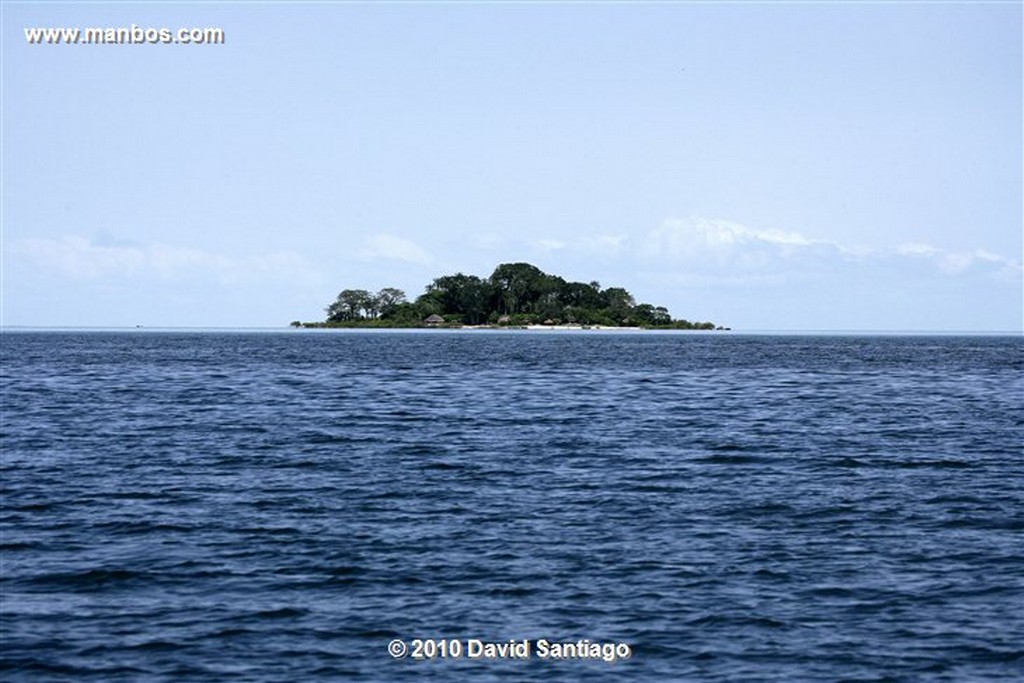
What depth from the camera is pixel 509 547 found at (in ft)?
79.3

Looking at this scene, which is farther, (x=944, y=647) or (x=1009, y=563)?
(x=1009, y=563)

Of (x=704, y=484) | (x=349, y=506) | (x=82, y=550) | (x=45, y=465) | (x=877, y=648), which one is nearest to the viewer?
(x=877, y=648)

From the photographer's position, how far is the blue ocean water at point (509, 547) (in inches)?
690

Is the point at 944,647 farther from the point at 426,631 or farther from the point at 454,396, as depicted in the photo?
the point at 454,396

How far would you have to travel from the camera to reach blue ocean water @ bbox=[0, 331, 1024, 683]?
1752 cm

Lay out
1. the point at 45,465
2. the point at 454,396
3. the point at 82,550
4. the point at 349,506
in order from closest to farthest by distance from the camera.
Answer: the point at 82,550 < the point at 349,506 < the point at 45,465 < the point at 454,396

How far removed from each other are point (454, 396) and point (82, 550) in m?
44.6

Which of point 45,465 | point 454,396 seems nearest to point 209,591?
point 45,465

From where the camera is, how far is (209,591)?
2058 centimetres

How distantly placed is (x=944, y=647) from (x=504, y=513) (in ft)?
40.0

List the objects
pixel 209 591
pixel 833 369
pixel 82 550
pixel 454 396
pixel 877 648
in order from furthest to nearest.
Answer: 1. pixel 833 369
2. pixel 454 396
3. pixel 82 550
4. pixel 209 591
5. pixel 877 648

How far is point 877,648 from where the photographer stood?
58.7ft

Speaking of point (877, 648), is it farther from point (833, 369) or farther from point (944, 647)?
point (833, 369)

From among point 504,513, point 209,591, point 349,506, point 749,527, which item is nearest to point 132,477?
point 349,506
